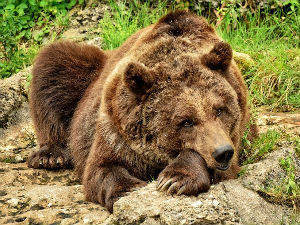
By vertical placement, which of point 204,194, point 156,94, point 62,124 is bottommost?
point 62,124

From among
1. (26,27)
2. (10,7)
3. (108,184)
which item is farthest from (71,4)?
(108,184)

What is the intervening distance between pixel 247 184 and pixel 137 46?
5.56 feet

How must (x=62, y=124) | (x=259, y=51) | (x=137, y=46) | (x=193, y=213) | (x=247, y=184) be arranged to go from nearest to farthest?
1. (x=193, y=213)
2. (x=247, y=184)
3. (x=137, y=46)
4. (x=62, y=124)
5. (x=259, y=51)

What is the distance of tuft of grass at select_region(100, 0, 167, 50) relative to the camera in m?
7.89

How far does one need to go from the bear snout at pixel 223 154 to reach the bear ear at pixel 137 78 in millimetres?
850

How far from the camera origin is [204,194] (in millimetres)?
3785

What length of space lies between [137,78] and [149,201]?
1.05 m

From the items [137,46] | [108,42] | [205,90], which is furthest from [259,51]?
[205,90]

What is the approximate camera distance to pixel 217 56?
441cm

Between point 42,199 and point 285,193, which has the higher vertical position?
point 285,193

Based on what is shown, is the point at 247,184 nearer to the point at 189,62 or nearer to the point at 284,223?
the point at 284,223

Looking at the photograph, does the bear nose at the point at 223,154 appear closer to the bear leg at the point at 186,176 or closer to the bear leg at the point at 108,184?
the bear leg at the point at 186,176

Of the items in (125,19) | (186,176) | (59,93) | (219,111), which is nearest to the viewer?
(186,176)

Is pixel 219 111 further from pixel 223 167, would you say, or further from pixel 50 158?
pixel 50 158
